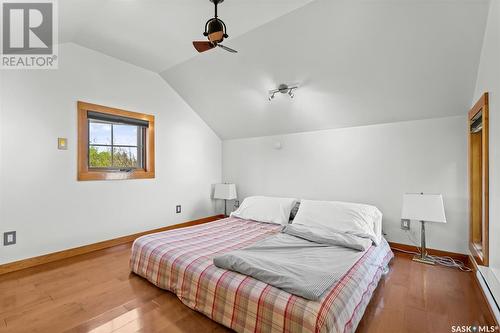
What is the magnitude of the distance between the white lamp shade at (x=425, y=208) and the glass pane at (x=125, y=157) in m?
3.69

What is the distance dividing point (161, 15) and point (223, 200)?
3351mm

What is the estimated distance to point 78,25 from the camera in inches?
95.9

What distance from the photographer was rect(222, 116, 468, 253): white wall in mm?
2750

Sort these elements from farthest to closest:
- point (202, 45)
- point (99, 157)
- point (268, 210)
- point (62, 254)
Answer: point (268, 210) → point (99, 157) → point (62, 254) → point (202, 45)

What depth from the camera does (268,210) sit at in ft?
11.4

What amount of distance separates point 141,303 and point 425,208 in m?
2.95

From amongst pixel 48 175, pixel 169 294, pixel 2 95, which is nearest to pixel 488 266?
pixel 169 294

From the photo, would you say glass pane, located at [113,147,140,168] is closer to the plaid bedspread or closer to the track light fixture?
the plaid bedspread

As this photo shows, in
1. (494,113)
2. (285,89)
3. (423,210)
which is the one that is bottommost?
(423,210)

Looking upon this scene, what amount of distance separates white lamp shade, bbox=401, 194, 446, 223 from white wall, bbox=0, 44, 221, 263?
10.9ft

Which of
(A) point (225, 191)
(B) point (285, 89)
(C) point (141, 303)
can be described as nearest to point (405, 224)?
(B) point (285, 89)

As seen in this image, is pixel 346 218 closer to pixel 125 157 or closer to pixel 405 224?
pixel 405 224

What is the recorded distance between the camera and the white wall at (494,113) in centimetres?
170

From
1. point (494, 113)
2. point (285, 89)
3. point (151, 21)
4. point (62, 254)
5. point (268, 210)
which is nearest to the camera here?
point (494, 113)
